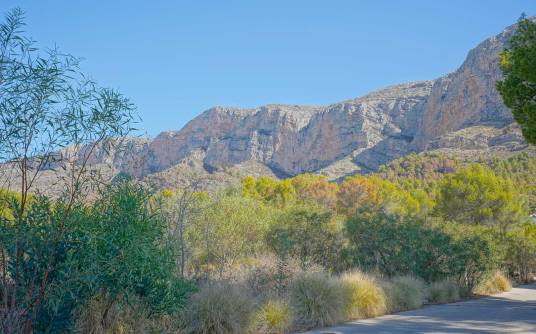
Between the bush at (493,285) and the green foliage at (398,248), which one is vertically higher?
the green foliage at (398,248)

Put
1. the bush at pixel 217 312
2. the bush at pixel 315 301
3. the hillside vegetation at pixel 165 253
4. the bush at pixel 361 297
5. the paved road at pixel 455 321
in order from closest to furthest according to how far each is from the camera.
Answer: the hillside vegetation at pixel 165 253 → the bush at pixel 217 312 → the paved road at pixel 455 321 → the bush at pixel 315 301 → the bush at pixel 361 297

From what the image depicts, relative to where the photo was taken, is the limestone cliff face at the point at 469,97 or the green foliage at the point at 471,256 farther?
the limestone cliff face at the point at 469,97

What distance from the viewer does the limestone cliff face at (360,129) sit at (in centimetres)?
9043

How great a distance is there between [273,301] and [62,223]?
587cm

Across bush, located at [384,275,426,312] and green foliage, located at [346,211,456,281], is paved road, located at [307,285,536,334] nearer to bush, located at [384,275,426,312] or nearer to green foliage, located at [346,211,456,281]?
bush, located at [384,275,426,312]

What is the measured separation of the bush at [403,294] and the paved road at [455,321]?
0.38 metres

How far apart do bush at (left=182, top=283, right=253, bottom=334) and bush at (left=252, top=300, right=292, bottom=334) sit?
1.19 ft

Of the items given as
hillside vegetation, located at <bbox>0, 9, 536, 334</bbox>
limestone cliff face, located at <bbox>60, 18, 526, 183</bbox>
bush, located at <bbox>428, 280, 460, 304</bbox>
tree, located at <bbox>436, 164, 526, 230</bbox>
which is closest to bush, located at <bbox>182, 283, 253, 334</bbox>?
hillside vegetation, located at <bbox>0, 9, 536, 334</bbox>

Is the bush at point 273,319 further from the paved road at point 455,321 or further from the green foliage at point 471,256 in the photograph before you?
the green foliage at point 471,256

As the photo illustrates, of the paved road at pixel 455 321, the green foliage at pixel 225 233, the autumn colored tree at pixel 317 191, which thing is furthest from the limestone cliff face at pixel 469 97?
the paved road at pixel 455 321

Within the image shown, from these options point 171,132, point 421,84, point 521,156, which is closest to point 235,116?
point 171,132

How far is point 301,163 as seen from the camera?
136750mm

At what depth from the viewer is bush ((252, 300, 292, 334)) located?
10.4 metres

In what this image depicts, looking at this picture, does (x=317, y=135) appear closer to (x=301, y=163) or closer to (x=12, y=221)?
(x=301, y=163)
